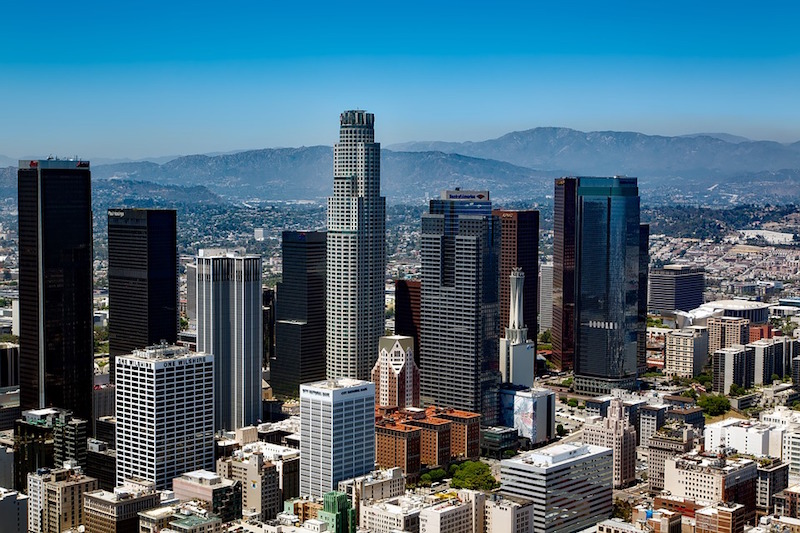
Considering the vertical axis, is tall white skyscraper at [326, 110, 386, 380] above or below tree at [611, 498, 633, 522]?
above

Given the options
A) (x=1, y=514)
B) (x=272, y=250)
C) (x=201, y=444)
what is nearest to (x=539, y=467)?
(x=201, y=444)

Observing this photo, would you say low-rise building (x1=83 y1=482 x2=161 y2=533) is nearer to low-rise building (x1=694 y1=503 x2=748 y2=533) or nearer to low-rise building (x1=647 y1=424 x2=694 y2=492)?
low-rise building (x1=694 y1=503 x2=748 y2=533)

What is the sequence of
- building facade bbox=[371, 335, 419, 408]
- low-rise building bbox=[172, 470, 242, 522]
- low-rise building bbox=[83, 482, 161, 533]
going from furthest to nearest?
building facade bbox=[371, 335, 419, 408], low-rise building bbox=[172, 470, 242, 522], low-rise building bbox=[83, 482, 161, 533]

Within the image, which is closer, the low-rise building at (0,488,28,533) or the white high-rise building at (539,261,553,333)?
the low-rise building at (0,488,28,533)

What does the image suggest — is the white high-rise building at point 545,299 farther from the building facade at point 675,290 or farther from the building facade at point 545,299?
the building facade at point 675,290

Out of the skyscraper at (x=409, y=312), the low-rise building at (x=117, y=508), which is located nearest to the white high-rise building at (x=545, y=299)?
the skyscraper at (x=409, y=312)

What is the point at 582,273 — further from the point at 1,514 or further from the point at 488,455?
the point at 1,514

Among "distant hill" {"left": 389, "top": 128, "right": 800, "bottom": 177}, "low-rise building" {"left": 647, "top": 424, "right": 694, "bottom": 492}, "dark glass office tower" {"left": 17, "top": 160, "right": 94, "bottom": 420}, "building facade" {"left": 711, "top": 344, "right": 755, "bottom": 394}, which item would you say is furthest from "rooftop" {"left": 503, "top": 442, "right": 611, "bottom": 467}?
"distant hill" {"left": 389, "top": 128, "right": 800, "bottom": 177}

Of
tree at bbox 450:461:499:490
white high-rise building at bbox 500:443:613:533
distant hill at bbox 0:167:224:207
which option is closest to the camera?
white high-rise building at bbox 500:443:613:533
